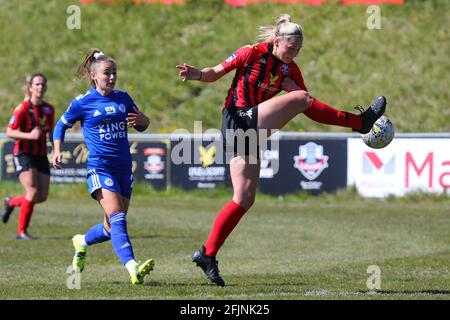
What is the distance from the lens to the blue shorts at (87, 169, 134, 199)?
859cm

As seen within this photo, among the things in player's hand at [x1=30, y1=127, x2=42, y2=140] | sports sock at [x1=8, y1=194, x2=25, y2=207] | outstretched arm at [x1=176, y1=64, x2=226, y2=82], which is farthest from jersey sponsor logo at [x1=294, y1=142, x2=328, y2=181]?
outstretched arm at [x1=176, y1=64, x2=226, y2=82]

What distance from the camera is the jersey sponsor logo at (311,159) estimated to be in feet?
67.2

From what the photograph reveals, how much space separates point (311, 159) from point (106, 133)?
12246 mm

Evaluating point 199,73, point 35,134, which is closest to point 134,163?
point 35,134

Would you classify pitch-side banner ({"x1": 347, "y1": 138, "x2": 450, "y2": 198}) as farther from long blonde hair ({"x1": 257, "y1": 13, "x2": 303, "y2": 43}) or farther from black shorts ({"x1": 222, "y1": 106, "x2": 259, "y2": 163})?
black shorts ({"x1": 222, "y1": 106, "x2": 259, "y2": 163})

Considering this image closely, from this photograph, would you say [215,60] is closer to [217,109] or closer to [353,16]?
[217,109]

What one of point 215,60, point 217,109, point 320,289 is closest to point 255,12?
point 215,60

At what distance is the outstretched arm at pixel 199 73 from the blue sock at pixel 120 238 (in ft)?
4.51

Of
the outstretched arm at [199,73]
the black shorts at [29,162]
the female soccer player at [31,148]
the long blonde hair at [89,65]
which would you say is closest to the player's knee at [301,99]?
the outstretched arm at [199,73]

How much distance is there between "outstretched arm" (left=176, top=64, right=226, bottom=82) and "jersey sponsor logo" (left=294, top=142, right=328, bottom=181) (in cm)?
1240

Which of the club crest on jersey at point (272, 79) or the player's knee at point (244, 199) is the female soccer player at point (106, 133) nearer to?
the player's knee at point (244, 199)

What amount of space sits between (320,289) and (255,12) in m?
21.8
